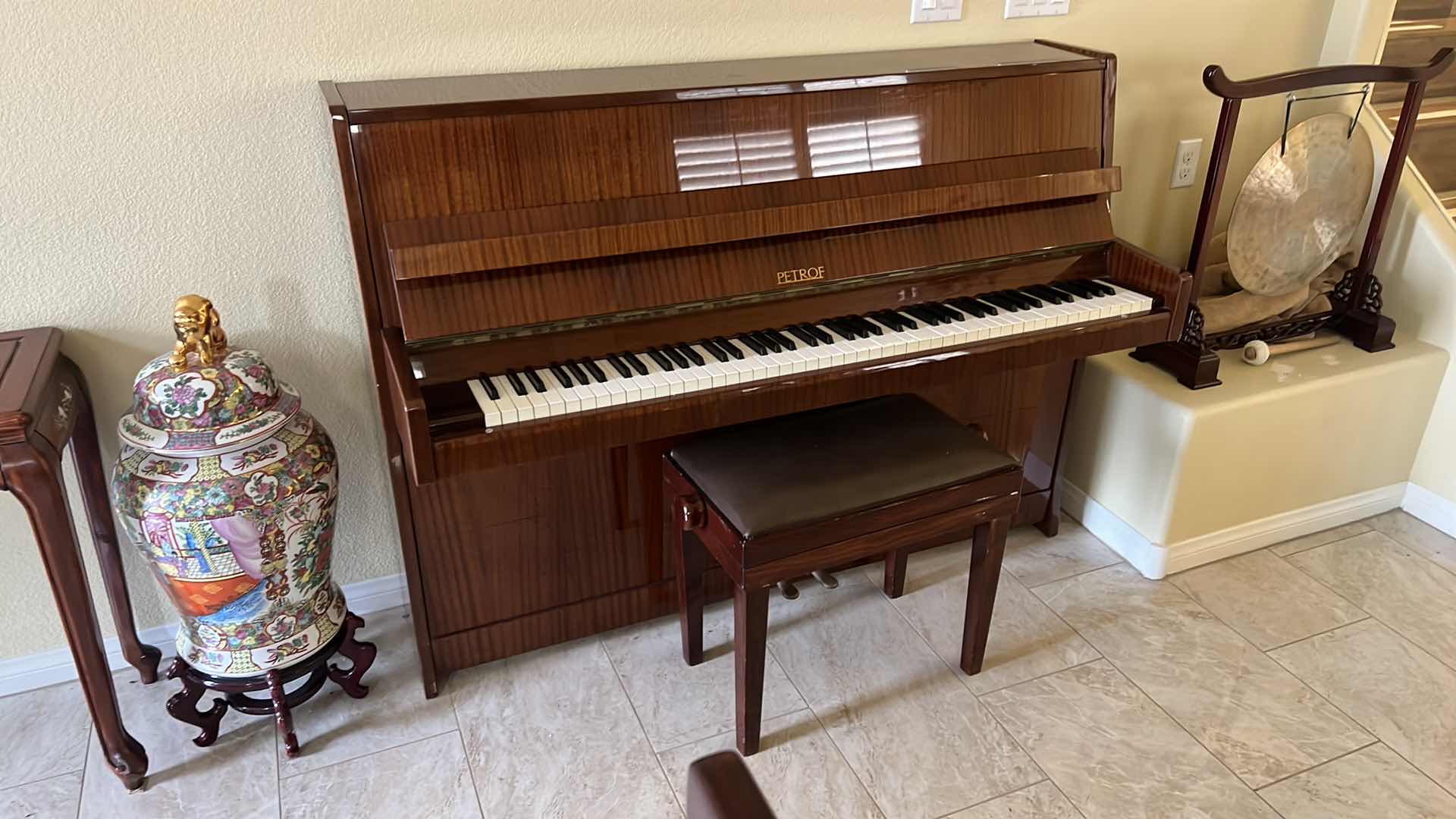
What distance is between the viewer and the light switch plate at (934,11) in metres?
1.97

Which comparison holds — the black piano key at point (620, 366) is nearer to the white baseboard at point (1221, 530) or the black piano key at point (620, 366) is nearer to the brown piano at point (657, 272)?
the brown piano at point (657, 272)

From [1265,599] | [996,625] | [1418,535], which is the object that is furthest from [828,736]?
[1418,535]

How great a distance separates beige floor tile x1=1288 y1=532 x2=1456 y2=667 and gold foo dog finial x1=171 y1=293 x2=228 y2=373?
2.22 meters

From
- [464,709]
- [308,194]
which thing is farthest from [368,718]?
[308,194]

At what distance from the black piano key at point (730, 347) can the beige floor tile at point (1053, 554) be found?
947 mm

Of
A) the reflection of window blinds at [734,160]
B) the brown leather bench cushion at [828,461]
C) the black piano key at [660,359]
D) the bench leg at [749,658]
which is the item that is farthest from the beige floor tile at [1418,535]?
the black piano key at [660,359]

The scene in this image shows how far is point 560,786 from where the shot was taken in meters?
1.68

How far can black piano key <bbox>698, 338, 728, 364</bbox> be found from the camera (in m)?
1.59

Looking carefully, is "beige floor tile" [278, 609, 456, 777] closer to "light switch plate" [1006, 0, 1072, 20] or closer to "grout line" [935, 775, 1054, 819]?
"grout line" [935, 775, 1054, 819]

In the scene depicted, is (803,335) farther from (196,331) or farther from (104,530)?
(104,530)

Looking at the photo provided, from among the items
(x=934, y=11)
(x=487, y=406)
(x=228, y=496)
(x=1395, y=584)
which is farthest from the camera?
(x=1395, y=584)

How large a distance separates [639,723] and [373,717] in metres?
0.48

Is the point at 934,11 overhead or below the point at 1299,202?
overhead

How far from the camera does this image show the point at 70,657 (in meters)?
1.89
